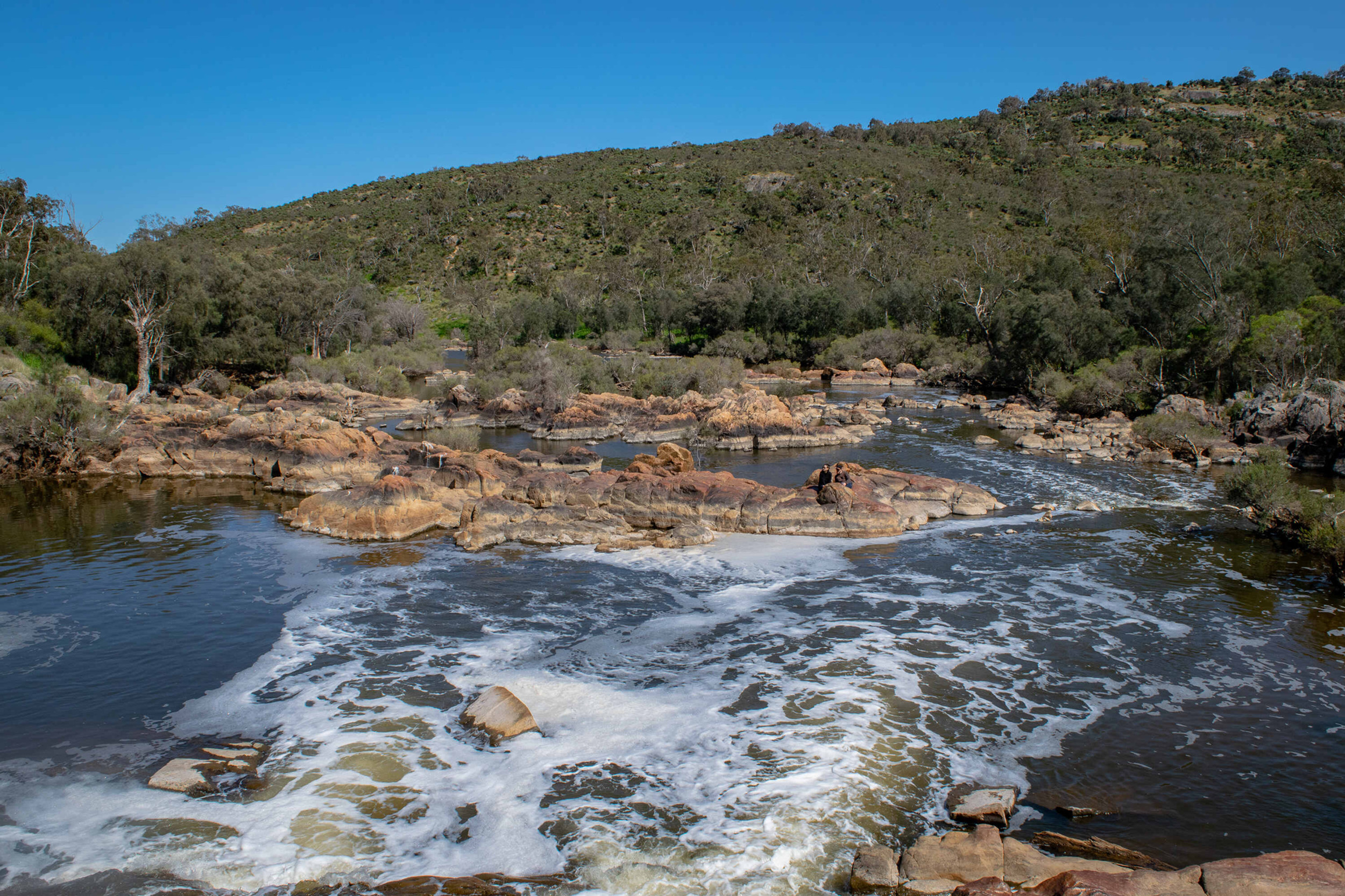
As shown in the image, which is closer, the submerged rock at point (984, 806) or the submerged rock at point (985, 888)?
the submerged rock at point (985, 888)

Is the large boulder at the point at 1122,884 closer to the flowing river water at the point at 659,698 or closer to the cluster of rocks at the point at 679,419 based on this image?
the flowing river water at the point at 659,698

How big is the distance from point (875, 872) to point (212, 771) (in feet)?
24.9

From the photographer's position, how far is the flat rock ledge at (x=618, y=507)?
65.0ft

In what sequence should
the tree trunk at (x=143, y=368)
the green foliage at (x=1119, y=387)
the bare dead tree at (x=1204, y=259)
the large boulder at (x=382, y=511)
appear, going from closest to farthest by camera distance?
the large boulder at (x=382, y=511) < the tree trunk at (x=143, y=368) < the green foliage at (x=1119, y=387) < the bare dead tree at (x=1204, y=259)

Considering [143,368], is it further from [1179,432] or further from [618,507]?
[1179,432]

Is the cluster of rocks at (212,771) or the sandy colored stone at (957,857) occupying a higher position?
the cluster of rocks at (212,771)

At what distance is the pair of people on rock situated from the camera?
70.7ft

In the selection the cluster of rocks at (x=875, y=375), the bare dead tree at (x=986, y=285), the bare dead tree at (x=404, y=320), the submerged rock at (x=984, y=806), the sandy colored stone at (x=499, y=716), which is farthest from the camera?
the bare dead tree at (x=404, y=320)

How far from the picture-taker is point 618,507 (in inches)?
820

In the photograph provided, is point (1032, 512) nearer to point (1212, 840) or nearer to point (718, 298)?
point (1212, 840)

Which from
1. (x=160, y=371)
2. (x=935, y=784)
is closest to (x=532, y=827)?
(x=935, y=784)

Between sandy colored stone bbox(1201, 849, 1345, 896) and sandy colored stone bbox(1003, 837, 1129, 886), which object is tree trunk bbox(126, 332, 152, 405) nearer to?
sandy colored stone bbox(1003, 837, 1129, 886)

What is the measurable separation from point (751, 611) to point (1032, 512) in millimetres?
11363

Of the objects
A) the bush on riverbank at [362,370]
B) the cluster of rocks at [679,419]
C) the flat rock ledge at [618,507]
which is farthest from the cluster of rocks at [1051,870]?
the bush on riverbank at [362,370]
